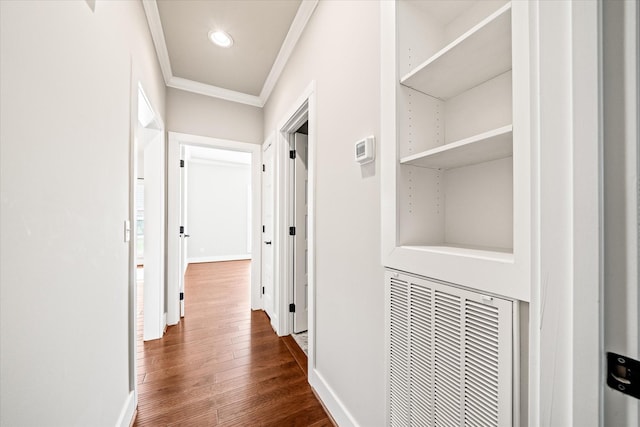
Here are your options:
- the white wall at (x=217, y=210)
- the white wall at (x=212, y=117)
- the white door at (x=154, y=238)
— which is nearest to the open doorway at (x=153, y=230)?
the white door at (x=154, y=238)

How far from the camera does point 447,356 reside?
78 cm

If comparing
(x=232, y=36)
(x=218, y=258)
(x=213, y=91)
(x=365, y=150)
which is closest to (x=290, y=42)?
(x=232, y=36)

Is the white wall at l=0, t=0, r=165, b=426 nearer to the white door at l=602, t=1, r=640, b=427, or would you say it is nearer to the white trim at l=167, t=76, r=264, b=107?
the white door at l=602, t=1, r=640, b=427

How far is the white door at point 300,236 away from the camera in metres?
2.54

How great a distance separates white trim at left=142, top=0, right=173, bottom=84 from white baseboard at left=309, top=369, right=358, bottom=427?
290 cm

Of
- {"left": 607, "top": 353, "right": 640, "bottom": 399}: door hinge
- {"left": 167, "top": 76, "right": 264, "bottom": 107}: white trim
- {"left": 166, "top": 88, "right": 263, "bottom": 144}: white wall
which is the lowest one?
{"left": 607, "top": 353, "right": 640, "bottom": 399}: door hinge

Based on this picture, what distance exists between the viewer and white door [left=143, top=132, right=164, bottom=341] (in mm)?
2422

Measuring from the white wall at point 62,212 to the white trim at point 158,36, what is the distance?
1.78 ft

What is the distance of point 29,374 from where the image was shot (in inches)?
26.7

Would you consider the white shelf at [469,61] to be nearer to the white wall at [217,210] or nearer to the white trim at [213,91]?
the white trim at [213,91]

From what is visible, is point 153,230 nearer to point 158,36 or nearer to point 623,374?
point 158,36

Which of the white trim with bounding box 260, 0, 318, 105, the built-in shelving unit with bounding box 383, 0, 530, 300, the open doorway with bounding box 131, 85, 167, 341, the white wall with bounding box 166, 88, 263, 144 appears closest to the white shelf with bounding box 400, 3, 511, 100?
the built-in shelving unit with bounding box 383, 0, 530, 300

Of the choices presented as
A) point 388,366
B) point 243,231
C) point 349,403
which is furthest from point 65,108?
point 243,231

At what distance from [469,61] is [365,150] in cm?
50
